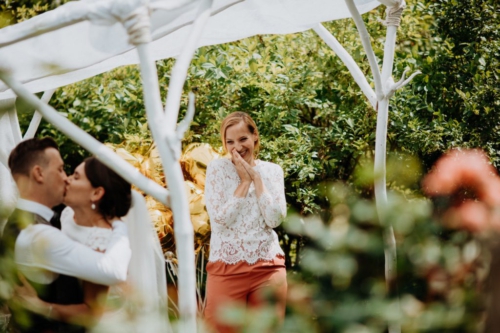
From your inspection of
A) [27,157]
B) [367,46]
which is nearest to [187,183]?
[367,46]

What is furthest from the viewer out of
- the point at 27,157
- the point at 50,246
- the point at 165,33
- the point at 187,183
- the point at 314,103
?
the point at 314,103

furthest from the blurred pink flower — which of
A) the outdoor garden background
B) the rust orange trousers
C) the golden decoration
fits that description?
the golden decoration

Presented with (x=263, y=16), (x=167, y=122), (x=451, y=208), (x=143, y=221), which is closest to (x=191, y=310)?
(x=167, y=122)

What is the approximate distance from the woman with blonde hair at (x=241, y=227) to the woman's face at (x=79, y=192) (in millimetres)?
1044

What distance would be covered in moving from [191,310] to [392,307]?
3.72 ft

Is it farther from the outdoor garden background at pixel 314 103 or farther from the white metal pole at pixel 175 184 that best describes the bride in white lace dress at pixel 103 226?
the outdoor garden background at pixel 314 103

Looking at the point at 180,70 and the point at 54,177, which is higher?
the point at 180,70

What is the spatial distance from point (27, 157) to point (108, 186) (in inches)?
12.5

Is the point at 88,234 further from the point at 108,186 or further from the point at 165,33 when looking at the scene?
the point at 165,33

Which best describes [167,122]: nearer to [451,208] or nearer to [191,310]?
[191,310]

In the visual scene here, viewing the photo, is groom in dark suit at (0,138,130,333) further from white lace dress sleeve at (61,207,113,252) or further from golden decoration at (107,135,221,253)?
golden decoration at (107,135,221,253)

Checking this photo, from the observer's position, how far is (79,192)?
9.01ft

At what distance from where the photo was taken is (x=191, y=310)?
222 cm

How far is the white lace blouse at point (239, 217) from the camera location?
3.68 metres
